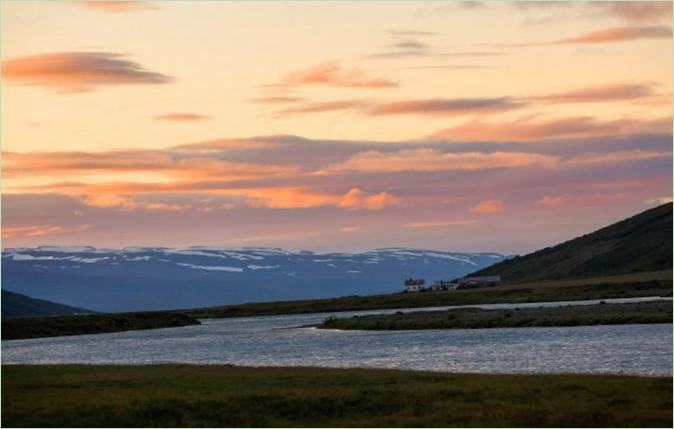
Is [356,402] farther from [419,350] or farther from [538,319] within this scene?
[538,319]

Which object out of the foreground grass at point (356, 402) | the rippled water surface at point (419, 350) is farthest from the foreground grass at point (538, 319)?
the foreground grass at point (356, 402)

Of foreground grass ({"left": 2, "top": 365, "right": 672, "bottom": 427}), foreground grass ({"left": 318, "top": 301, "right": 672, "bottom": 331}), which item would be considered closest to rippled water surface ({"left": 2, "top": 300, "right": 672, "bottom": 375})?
foreground grass ({"left": 318, "top": 301, "right": 672, "bottom": 331})

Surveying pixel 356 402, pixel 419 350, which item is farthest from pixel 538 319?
pixel 356 402

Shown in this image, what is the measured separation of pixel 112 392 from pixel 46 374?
57.8ft

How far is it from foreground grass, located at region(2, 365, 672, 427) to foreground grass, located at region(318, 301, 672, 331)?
194 feet

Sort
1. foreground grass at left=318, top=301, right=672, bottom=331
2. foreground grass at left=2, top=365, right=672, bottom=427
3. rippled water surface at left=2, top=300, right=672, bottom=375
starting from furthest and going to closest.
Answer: foreground grass at left=318, top=301, right=672, bottom=331 → rippled water surface at left=2, top=300, right=672, bottom=375 → foreground grass at left=2, top=365, right=672, bottom=427

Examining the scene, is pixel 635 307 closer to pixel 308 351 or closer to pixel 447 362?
pixel 308 351

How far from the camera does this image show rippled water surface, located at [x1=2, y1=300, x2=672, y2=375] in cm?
7488

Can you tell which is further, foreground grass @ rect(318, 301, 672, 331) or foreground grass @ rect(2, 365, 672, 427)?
foreground grass @ rect(318, 301, 672, 331)

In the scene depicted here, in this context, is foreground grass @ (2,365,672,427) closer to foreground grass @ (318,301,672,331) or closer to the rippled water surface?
the rippled water surface

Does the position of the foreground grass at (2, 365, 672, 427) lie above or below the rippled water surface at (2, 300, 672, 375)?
below

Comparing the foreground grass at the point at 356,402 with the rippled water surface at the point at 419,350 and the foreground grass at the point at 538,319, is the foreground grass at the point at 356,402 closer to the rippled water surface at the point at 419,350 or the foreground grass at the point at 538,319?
the rippled water surface at the point at 419,350

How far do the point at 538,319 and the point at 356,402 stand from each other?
80697mm

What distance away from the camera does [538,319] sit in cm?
13000
